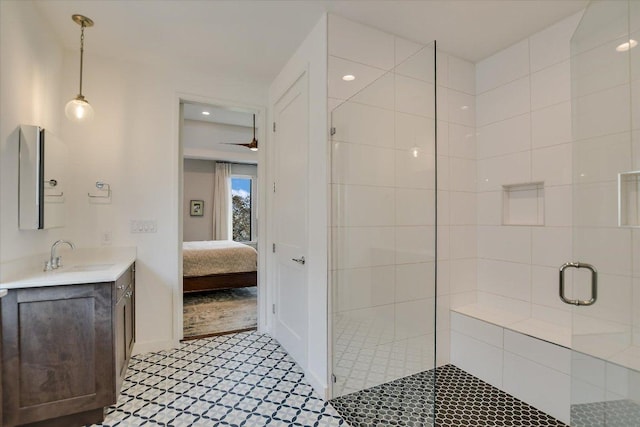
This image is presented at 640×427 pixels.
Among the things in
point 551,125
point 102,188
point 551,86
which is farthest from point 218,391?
point 551,86

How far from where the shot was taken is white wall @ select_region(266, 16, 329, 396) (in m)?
2.10

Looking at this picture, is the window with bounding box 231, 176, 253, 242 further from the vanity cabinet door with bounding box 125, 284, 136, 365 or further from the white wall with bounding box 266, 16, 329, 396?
the white wall with bounding box 266, 16, 329, 396

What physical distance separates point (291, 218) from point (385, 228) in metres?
1.05

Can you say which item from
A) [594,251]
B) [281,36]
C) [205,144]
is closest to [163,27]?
[281,36]

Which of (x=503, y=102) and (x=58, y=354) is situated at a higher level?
(x=503, y=102)

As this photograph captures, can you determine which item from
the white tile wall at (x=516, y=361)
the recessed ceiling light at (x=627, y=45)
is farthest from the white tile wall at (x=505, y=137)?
the white tile wall at (x=516, y=361)

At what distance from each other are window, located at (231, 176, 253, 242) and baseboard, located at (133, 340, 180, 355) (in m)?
5.05

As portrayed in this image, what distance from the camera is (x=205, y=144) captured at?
5996mm

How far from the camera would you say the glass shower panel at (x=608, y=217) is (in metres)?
1.49

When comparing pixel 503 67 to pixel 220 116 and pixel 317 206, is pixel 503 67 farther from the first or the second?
pixel 220 116

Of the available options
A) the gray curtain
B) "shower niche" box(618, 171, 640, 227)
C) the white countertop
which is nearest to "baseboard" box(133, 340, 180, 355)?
the white countertop

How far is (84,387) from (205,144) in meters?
4.91

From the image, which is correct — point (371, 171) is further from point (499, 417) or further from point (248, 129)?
point (248, 129)

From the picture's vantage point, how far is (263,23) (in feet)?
7.20
